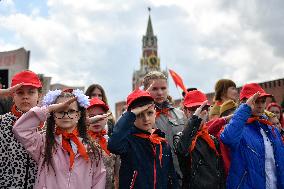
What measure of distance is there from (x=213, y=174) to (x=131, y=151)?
938 millimetres

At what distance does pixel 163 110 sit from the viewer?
4172 mm

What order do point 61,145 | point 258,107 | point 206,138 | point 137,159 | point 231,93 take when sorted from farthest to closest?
point 231,93, point 258,107, point 206,138, point 137,159, point 61,145

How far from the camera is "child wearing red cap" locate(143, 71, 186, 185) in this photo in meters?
4.07

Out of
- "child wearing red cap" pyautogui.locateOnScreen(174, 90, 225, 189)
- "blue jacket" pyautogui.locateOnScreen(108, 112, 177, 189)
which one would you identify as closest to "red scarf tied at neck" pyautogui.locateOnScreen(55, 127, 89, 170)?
"blue jacket" pyautogui.locateOnScreen(108, 112, 177, 189)

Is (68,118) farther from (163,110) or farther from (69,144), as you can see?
(163,110)

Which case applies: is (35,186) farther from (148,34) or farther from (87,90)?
(148,34)

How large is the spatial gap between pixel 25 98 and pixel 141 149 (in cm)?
119

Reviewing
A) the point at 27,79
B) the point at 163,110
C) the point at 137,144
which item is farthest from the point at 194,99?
the point at 27,79

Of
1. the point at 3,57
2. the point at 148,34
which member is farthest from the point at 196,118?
the point at 148,34

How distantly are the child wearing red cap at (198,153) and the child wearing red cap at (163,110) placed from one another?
0.21 m

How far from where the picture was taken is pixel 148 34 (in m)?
122

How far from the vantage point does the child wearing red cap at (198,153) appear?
11.9 ft

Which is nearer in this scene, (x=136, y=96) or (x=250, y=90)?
(x=136, y=96)

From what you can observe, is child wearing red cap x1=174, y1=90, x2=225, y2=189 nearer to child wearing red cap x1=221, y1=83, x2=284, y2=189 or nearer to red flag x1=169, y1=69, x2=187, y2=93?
child wearing red cap x1=221, y1=83, x2=284, y2=189
